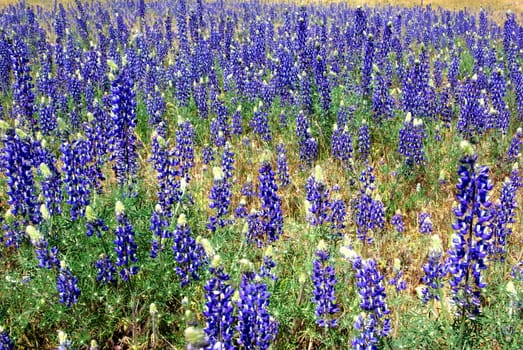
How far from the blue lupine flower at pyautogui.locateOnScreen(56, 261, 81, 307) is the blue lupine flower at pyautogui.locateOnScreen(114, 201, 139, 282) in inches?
13.5

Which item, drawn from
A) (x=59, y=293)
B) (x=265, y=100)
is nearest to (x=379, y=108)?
(x=265, y=100)

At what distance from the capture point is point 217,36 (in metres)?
11.1

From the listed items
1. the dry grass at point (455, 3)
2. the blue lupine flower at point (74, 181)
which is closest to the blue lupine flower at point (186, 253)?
the blue lupine flower at point (74, 181)

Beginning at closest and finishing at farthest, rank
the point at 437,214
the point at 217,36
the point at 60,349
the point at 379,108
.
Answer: the point at 60,349
the point at 437,214
the point at 379,108
the point at 217,36

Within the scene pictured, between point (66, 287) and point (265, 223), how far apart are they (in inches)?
66.5

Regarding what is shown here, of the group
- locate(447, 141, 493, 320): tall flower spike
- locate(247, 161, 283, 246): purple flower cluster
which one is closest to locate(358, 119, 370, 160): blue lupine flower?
locate(247, 161, 283, 246): purple flower cluster

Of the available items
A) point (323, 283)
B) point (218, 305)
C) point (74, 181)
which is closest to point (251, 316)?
point (218, 305)

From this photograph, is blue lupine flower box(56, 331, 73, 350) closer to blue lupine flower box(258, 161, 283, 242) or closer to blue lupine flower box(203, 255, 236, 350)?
blue lupine flower box(203, 255, 236, 350)

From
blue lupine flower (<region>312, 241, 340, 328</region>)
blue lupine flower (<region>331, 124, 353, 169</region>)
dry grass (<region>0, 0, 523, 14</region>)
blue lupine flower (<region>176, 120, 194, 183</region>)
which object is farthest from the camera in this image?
dry grass (<region>0, 0, 523, 14</region>)

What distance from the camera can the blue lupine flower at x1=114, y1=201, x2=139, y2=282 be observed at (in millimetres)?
3219

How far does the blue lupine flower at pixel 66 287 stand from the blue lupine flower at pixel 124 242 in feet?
1.12

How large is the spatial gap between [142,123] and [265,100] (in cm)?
→ 198

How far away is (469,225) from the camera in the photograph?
8.55ft

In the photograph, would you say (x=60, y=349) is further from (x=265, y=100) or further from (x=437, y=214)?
(x=265, y=100)
